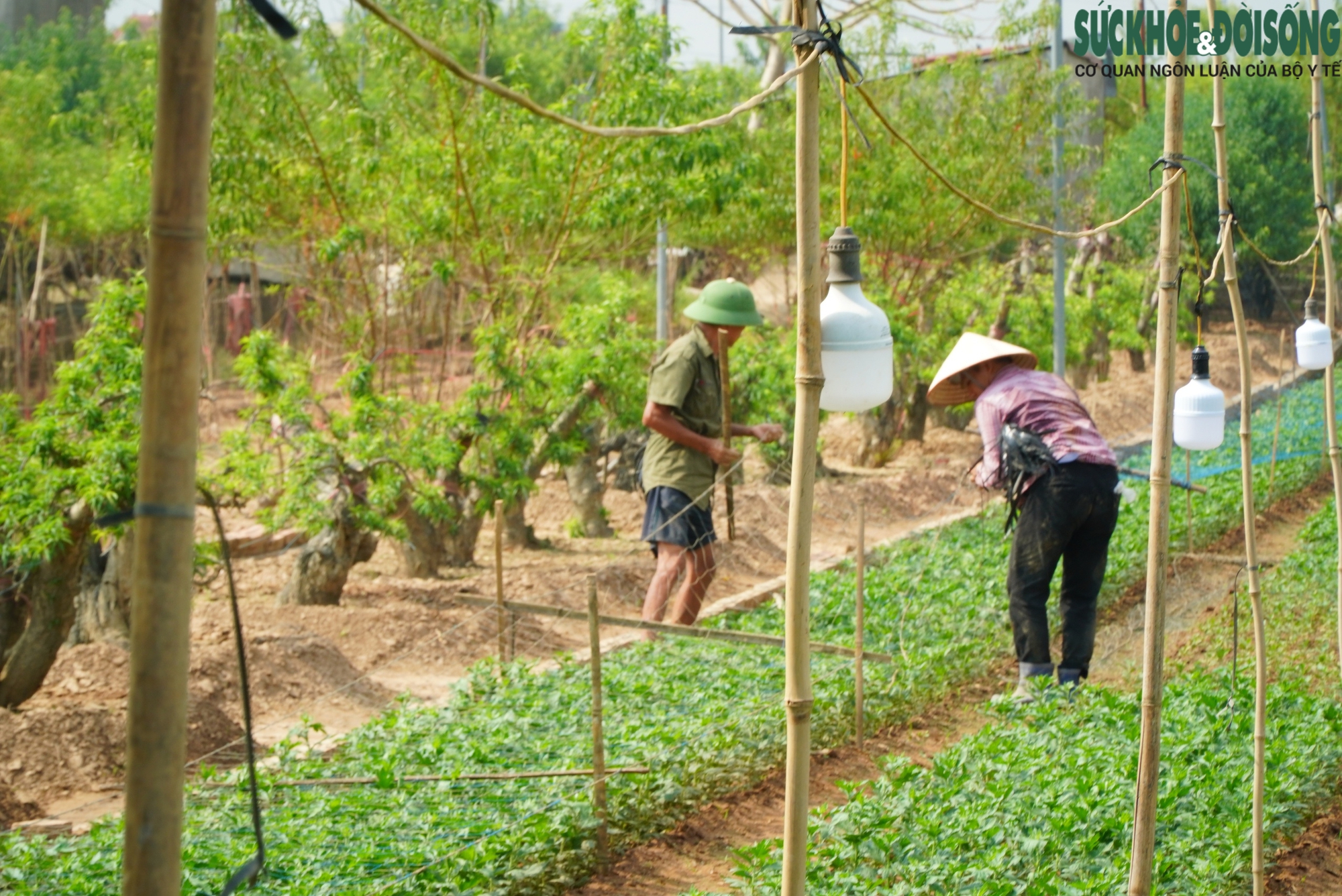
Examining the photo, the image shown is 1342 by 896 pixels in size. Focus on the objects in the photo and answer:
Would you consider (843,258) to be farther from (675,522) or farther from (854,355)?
(675,522)

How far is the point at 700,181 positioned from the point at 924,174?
448cm

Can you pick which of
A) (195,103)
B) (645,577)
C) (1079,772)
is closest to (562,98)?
(645,577)

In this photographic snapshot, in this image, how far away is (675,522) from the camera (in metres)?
6.50

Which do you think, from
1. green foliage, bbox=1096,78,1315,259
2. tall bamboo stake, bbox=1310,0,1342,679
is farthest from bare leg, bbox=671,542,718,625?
green foliage, bbox=1096,78,1315,259

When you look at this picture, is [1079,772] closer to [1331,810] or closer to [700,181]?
[1331,810]

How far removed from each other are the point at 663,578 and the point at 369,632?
1943mm

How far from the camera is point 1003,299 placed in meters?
15.2

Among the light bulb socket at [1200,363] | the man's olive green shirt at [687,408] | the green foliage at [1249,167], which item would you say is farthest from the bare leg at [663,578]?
the green foliage at [1249,167]

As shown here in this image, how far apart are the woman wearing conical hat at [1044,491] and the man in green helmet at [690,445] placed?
3.99ft

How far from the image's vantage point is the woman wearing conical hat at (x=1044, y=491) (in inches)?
225

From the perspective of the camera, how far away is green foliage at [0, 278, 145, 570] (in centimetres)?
545

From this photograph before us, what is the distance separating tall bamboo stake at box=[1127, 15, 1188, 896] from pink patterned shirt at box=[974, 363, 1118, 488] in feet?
9.02

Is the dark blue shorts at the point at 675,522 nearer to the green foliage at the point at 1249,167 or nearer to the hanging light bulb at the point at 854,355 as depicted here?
the hanging light bulb at the point at 854,355

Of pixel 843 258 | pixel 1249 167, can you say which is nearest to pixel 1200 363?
pixel 843 258
